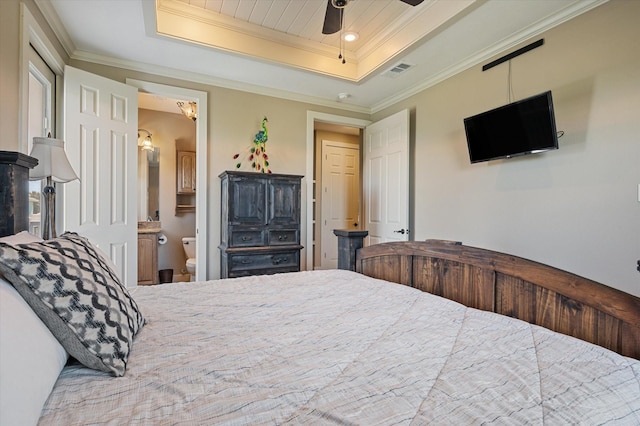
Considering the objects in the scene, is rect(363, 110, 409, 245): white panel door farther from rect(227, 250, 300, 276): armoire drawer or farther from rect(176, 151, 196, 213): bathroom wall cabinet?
rect(176, 151, 196, 213): bathroom wall cabinet

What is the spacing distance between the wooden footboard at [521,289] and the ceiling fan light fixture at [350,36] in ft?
7.37

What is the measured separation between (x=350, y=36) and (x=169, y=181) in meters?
3.37

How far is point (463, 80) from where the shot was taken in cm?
309

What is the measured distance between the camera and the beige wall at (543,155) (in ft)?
6.49

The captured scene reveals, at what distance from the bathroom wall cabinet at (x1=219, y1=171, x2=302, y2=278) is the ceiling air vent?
1450 mm

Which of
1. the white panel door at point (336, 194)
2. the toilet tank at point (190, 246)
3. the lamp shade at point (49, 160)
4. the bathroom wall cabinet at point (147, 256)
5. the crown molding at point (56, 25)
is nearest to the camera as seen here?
the lamp shade at point (49, 160)

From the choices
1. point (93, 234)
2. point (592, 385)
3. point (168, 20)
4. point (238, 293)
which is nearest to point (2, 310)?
point (238, 293)

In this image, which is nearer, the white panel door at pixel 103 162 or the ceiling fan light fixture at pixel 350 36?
the white panel door at pixel 103 162

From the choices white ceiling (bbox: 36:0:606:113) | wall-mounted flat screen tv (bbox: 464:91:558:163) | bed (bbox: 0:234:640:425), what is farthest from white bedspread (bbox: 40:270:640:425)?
white ceiling (bbox: 36:0:606:113)

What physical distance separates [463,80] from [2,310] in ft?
11.7

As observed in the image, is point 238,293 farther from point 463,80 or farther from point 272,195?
point 463,80

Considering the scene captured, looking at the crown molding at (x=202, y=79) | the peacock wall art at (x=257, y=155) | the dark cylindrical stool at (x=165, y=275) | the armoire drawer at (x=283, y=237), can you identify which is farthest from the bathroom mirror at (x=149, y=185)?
the armoire drawer at (x=283, y=237)

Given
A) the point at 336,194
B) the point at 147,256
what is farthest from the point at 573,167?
the point at 147,256

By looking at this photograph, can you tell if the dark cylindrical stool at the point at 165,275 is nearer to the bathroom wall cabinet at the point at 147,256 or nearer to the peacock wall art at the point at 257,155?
the bathroom wall cabinet at the point at 147,256
